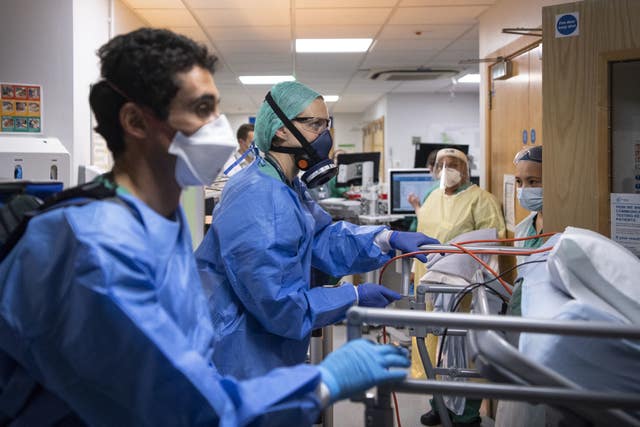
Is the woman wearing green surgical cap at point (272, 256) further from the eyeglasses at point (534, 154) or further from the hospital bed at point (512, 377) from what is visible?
the eyeglasses at point (534, 154)

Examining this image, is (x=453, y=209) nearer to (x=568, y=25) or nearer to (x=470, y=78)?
(x=568, y=25)

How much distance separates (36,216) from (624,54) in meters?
2.09

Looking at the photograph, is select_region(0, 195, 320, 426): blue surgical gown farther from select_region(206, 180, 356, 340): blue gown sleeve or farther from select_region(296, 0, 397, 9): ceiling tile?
select_region(296, 0, 397, 9): ceiling tile

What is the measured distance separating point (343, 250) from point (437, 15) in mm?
3184

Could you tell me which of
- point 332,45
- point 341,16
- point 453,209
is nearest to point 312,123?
point 453,209

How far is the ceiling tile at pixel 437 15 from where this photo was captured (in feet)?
14.8

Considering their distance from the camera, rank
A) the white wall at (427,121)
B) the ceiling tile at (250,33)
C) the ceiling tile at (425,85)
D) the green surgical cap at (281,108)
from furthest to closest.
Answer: the white wall at (427,121) < the ceiling tile at (425,85) < the ceiling tile at (250,33) < the green surgical cap at (281,108)

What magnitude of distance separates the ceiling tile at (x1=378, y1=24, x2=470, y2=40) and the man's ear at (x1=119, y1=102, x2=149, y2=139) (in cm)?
438

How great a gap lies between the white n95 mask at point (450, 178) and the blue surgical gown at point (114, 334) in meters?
2.96

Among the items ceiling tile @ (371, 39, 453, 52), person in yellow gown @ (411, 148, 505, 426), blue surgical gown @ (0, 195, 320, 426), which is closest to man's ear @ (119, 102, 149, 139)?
blue surgical gown @ (0, 195, 320, 426)

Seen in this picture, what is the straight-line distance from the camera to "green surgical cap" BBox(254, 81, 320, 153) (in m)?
1.96

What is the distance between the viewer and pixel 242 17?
470 centimetres

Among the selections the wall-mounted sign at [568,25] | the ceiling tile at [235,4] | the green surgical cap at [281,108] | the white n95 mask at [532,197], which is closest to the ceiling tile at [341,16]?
the ceiling tile at [235,4]

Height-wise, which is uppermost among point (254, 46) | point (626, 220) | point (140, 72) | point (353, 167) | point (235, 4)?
point (254, 46)
